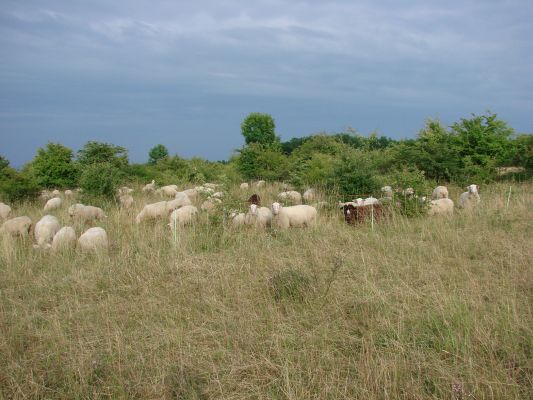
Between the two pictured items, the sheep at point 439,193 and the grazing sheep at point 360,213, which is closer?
the grazing sheep at point 360,213

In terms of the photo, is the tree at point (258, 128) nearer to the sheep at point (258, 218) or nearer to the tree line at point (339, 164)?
the tree line at point (339, 164)

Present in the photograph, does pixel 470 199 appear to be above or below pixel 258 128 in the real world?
Result: below

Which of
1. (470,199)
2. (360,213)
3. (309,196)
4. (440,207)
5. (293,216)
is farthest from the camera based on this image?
(309,196)

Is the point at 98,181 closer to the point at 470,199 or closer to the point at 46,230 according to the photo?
the point at 46,230

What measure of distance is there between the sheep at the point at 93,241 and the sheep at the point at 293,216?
4084 millimetres

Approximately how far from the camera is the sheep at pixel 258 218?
10453 mm

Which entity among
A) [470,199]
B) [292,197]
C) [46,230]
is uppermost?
[470,199]

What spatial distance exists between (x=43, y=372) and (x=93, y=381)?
589mm

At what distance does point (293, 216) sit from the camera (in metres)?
10.7

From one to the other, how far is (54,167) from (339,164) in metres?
13.4

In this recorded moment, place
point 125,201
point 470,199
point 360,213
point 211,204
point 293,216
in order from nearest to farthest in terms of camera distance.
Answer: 1. point 360,213
2. point 293,216
3. point 211,204
4. point 470,199
5. point 125,201

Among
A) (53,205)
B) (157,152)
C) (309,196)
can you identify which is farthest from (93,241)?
(157,152)

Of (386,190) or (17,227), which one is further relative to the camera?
(386,190)

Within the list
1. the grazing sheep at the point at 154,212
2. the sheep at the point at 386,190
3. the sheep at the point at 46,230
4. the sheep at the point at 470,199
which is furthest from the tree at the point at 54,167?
the sheep at the point at 470,199
